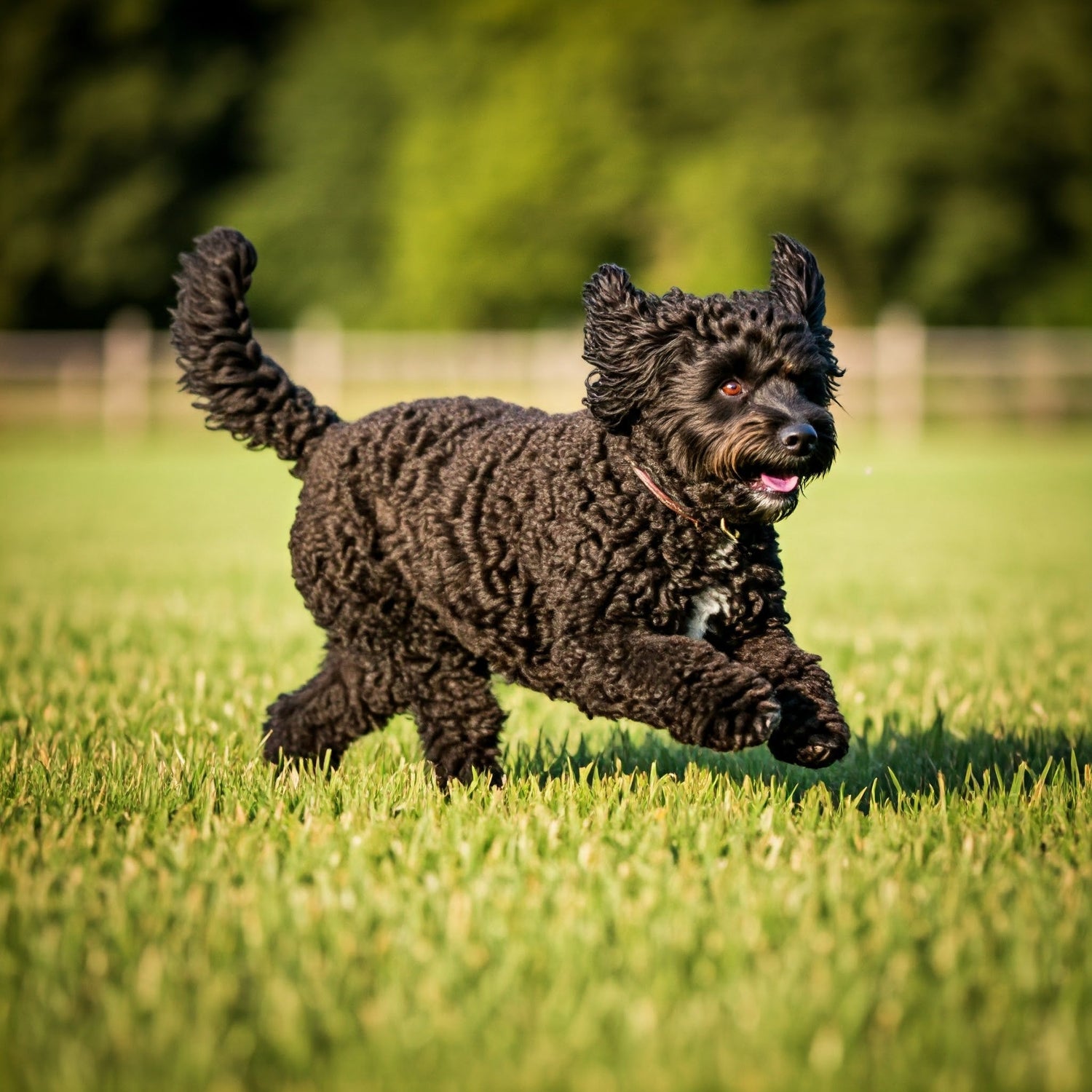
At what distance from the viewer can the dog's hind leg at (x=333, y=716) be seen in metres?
4.84

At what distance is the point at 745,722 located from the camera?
3.72m

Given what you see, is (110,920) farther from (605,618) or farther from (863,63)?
(863,63)

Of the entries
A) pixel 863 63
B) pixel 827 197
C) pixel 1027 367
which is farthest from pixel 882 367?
pixel 863 63

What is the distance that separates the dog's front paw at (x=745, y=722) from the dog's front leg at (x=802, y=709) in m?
0.25

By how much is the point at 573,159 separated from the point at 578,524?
1499 inches

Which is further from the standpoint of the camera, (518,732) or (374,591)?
(518,732)

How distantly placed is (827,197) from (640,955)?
125ft

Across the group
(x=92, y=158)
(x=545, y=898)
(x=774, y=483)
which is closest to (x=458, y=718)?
(x=774, y=483)

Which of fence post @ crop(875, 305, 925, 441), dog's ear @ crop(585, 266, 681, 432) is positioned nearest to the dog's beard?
dog's ear @ crop(585, 266, 681, 432)

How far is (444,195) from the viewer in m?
42.6

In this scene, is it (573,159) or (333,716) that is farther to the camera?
(573,159)

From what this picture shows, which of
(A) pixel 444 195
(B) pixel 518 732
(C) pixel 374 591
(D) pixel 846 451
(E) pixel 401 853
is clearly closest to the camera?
(E) pixel 401 853

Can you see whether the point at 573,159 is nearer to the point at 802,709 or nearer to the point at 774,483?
the point at 774,483

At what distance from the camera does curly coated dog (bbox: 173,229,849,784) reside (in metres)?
4.03
